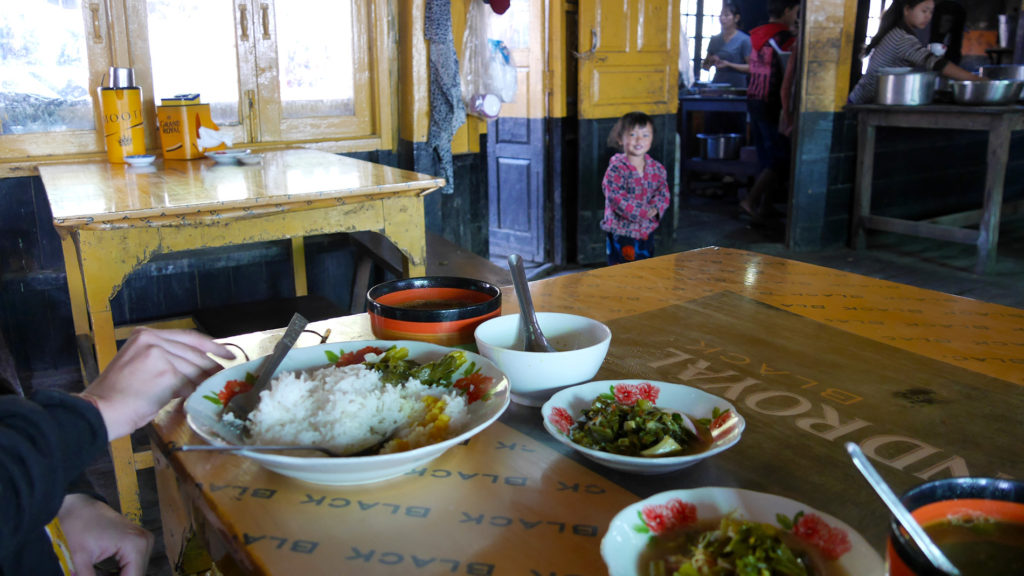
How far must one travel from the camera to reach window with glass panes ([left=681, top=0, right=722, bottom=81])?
9102mm

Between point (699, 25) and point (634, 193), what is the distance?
6.47m

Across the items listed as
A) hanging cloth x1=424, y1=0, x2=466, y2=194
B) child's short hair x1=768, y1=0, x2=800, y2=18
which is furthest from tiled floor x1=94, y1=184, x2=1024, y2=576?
child's short hair x1=768, y1=0, x2=800, y2=18

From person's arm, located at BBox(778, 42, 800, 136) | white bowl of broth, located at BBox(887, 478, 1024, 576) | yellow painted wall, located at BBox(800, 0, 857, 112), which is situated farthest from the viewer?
person's arm, located at BBox(778, 42, 800, 136)

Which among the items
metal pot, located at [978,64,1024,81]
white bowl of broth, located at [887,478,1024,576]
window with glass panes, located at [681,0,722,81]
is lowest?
white bowl of broth, located at [887,478,1024,576]

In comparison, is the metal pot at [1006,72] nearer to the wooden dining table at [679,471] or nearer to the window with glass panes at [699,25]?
the wooden dining table at [679,471]

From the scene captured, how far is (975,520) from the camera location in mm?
517

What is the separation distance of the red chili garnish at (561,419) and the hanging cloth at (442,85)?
2.72 metres

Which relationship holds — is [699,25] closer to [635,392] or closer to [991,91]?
[991,91]

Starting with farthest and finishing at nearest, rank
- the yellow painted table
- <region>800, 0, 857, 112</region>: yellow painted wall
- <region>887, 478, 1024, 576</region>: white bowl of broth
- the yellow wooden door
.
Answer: <region>800, 0, 857, 112</region>: yellow painted wall, the yellow wooden door, the yellow painted table, <region>887, 478, 1024, 576</region>: white bowl of broth

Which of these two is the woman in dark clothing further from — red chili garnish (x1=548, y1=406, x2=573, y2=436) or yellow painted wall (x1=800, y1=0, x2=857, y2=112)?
yellow painted wall (x1=800, y1=0, x2=857, y2=112)

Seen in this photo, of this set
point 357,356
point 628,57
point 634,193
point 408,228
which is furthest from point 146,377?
point 628,57

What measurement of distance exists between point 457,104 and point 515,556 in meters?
3.00

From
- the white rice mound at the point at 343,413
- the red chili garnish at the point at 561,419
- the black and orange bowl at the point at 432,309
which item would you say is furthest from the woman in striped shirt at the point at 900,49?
the white rice mound at the point at 343,413

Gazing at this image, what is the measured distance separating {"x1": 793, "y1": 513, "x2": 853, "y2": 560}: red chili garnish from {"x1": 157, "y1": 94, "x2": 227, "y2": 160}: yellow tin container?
251cm
